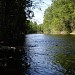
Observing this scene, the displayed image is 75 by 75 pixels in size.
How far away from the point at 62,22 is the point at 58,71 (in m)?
116

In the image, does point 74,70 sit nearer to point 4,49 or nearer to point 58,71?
point 58,71

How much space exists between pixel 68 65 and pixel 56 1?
113 metres

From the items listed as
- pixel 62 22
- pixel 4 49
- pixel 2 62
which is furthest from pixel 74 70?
pixel 62 22

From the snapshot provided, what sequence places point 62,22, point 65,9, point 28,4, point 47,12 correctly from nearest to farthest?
point 28,4 → point 65,9 → point 62,22 → point 47,12

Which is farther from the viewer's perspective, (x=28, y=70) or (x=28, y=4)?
(x=28, y=4)

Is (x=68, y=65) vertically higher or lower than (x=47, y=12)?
lower

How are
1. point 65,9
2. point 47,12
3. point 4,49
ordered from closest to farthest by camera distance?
point 4,49 → point 65,9 → point 47,12

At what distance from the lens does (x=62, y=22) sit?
440 ft

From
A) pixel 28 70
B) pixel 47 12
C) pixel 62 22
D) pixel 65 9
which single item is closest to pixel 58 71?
pixel 28 70

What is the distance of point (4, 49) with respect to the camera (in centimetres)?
2712

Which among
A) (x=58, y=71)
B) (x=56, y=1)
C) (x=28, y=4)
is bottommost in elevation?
(x=58, y=71)

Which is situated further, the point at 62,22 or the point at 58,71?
the point at 62,22

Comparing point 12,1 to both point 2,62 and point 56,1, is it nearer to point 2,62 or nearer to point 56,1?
point 2,62

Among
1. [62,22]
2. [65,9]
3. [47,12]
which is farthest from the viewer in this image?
[47,12]
